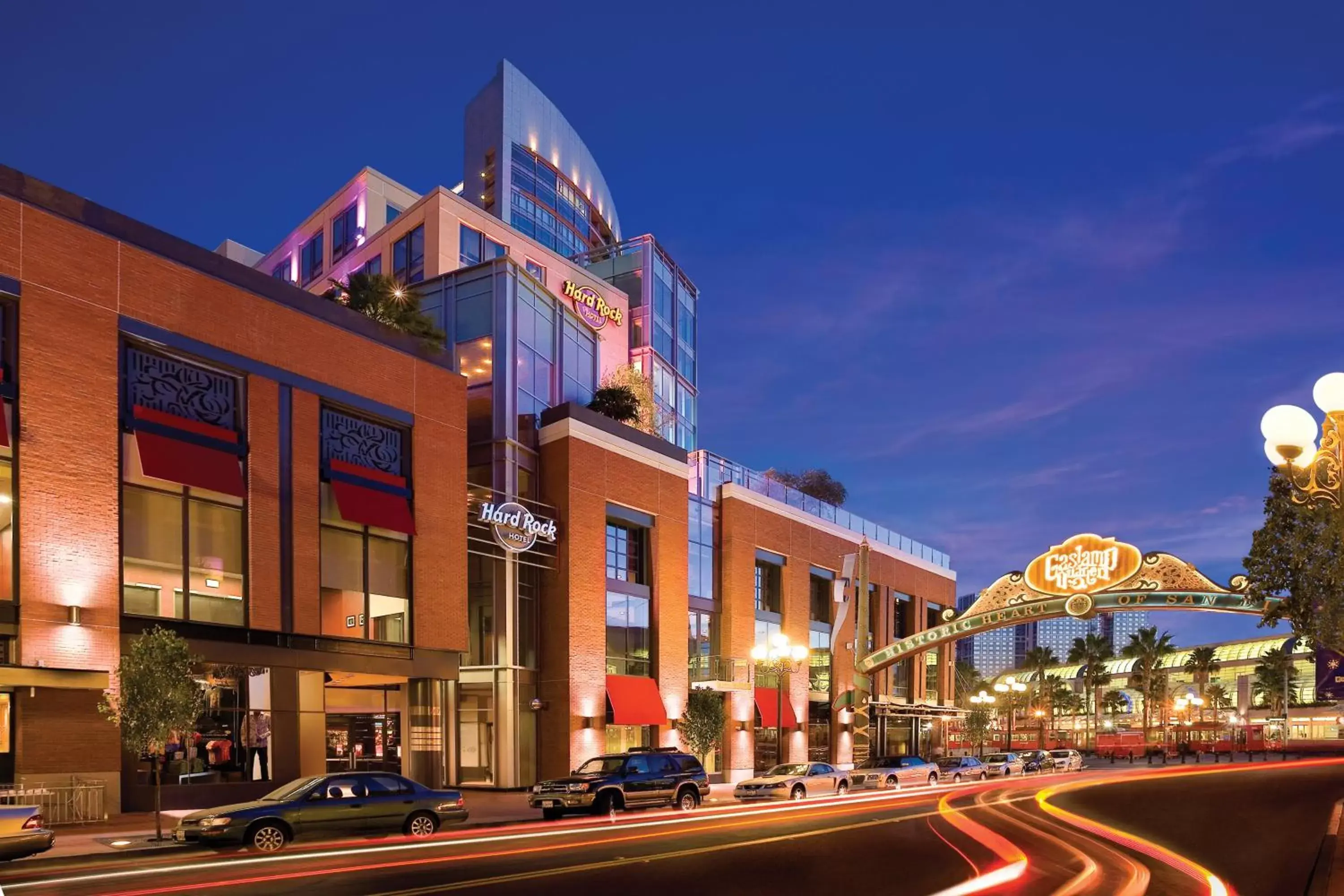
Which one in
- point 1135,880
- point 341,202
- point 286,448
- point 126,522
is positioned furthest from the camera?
point 341,202

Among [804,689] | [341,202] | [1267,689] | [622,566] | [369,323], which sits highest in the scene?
[341,202]

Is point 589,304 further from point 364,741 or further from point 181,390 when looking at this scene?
point 181,390

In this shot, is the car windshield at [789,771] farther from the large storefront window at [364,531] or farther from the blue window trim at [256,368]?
the blue window trim at [256,368]

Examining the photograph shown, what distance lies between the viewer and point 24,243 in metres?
26.0

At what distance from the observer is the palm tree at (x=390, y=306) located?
4203 centimetres

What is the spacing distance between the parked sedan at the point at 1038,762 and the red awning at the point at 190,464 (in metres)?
43.9

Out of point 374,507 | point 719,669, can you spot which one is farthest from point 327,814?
point 719,669

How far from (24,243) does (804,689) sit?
4270 centimetres

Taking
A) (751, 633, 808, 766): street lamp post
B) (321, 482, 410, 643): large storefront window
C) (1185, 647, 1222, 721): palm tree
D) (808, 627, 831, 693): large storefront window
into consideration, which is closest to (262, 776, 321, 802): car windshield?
(321, 482, 410, 643): large storefront window

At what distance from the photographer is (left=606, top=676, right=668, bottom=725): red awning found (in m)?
44.0

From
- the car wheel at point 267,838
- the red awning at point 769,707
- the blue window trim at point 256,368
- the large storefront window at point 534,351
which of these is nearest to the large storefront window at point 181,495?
the blue window trim at point 256,368

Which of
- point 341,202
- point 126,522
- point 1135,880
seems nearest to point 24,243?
point 126,522

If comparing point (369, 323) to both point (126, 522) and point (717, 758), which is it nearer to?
point (126, 522)

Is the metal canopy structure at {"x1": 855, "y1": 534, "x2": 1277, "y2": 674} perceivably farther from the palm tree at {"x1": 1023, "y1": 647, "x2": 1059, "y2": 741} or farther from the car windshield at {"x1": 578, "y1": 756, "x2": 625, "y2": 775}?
the palm tree at {"x1": 1023, "y1": 647, "x2": 1059, "y2": 741}
